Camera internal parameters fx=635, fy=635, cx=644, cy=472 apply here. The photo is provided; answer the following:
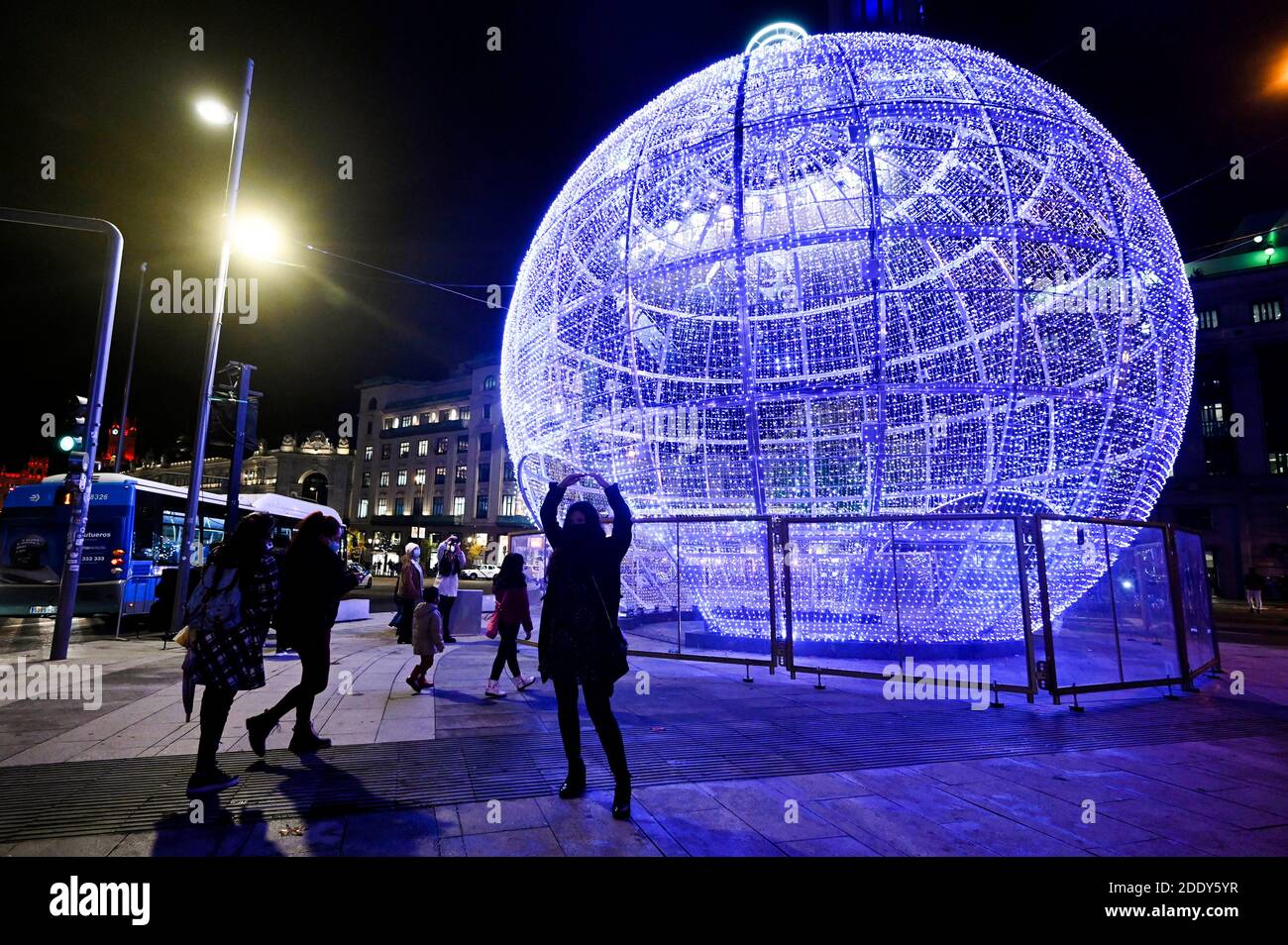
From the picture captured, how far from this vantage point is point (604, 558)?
3.84 meters

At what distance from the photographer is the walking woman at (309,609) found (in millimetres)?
4762

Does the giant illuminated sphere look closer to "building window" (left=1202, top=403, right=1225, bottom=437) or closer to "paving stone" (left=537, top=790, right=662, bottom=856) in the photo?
"paving stone" (left=537, top=790, right=662, bottom=856)

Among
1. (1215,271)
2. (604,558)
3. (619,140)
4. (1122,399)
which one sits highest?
(1215,271)

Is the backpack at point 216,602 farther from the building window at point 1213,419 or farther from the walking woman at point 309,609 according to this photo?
the building window at point 1213,419

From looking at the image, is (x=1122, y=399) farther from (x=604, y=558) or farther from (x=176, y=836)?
(x=176, y=836)

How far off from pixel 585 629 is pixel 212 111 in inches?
483

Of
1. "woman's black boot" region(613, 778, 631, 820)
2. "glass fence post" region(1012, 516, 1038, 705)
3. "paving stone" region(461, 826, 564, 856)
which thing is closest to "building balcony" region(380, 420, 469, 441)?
"glass fence post" region(1012, 516, 1038, 705)

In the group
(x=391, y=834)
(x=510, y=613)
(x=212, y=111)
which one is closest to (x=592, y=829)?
(x=391, y=834)

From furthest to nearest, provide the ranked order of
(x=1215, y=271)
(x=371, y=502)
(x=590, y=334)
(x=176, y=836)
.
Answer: (x=371, y=502)
(x=1215, y=271)
(x=590, y=334)
(x=176, y=836)

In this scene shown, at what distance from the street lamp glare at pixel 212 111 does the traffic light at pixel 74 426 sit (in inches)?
209

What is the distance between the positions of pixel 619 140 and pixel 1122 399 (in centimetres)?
701

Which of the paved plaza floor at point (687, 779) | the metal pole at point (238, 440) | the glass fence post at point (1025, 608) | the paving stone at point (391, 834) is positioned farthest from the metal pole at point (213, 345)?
the glass fence post at point (1025, 608)

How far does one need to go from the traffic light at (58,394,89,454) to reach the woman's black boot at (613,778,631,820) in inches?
392
